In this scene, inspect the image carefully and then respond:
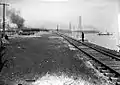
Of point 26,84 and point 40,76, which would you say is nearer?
point 26,84

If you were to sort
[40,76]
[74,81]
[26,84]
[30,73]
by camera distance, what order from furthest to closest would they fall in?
1. [30,73]
2. [40,76]
3. [74,81]
4. [26,84]

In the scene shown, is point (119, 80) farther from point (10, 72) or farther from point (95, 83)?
point (10, 72)

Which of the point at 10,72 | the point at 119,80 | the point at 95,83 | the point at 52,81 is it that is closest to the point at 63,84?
the point at 52,81

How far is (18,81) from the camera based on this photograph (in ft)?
27.8

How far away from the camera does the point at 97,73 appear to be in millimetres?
10195

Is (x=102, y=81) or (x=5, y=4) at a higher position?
(x=5, y=4)

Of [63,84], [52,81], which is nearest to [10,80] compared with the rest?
[52,81]

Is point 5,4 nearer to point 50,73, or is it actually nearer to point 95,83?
point 50,73

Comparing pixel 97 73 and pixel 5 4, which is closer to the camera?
pixel 97 73

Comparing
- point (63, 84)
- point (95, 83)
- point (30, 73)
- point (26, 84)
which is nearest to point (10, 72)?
point (30, 73)

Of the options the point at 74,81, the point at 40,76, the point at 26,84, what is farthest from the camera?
the point at 40,76

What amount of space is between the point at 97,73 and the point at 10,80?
17.3 feet

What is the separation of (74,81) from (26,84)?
2482 mm

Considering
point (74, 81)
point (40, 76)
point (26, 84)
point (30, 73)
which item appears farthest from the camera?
point (30, 73)
